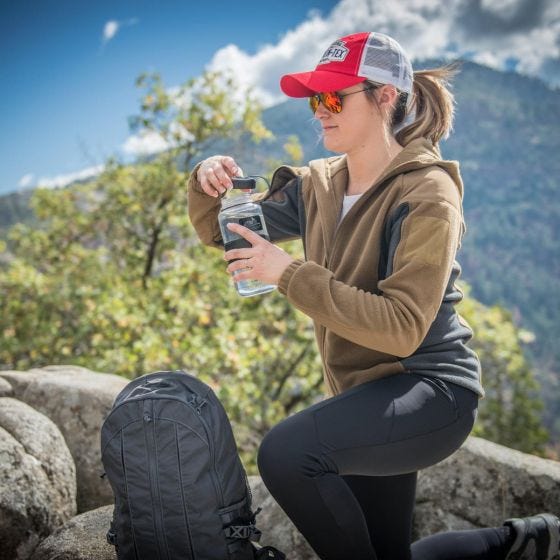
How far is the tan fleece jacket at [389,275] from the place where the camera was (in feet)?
6.27

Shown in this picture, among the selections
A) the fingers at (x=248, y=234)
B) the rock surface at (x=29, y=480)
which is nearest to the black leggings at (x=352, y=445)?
the fingers at (x=248, y=234)

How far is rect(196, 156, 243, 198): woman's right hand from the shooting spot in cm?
263

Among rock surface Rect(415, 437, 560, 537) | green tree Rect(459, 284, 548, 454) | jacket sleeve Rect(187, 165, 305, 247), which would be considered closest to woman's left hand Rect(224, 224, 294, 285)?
jacket sleeve Rect(187, 165, 305, 247)

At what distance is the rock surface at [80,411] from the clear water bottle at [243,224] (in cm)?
232

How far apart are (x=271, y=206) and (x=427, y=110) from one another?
93cm

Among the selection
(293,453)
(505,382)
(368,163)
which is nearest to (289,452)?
(293,453)

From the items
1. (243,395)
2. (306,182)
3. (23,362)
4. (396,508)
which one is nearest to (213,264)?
(243,395)

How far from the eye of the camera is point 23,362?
8.92m

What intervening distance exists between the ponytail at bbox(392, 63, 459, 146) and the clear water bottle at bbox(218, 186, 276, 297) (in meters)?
0.80

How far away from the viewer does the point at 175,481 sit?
2.15m

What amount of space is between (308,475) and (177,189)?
9.63 meters

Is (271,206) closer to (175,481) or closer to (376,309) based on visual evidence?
(376,309)

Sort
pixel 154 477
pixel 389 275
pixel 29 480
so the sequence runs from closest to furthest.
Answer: pixel 389 275 → pixel 154 477 → pixel 29 480

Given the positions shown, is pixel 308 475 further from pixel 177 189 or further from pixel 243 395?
pixel 177 189
